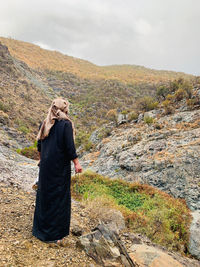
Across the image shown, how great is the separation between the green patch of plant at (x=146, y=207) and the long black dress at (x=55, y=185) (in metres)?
1.90

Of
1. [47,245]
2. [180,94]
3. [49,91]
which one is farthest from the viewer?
[49,91]

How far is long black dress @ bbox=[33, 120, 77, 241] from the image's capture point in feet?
8.35

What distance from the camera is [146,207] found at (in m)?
5.22

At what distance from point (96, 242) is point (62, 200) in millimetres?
667

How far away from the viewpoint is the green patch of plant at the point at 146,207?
3999 millimetres

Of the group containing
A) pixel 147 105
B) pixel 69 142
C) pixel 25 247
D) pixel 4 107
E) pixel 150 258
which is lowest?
pixel 150 258

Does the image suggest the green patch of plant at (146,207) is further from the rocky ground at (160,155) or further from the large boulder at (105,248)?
Answer: the large boulder at (105,248)

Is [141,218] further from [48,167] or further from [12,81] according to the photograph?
[12,81]

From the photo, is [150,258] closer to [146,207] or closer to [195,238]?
[195,238]

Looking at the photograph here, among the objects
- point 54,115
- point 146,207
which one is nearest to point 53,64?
point 146,207

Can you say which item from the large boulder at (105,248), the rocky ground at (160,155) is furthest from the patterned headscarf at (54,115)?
the rocky ground at (160,155)

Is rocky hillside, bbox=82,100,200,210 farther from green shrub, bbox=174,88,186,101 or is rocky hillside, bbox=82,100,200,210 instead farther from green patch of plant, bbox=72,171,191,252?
green shrub, bbox=174,88,186,101

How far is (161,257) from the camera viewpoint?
2770 mm

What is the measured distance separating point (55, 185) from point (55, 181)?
0.17 feet
